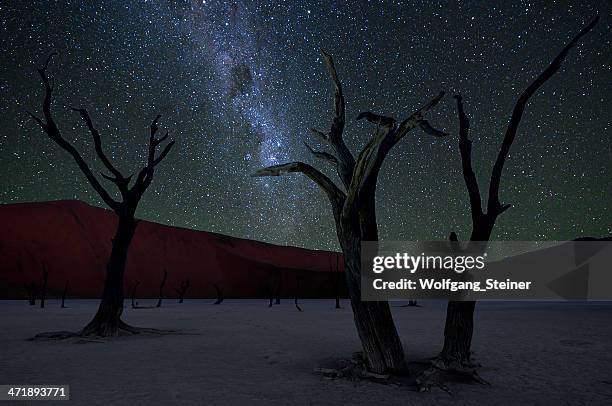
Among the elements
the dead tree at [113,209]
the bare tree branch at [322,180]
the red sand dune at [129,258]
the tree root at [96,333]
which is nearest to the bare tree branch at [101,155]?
the dead tree at [113,209]

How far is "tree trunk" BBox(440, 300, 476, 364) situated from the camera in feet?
31.4

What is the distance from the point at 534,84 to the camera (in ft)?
30.6

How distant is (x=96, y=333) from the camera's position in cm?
1611

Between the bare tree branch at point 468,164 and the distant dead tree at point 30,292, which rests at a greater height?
the bare tree branch at point 468,164

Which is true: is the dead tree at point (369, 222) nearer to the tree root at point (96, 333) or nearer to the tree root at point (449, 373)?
the tree root at point (449, 373)

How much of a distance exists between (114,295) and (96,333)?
1310mm

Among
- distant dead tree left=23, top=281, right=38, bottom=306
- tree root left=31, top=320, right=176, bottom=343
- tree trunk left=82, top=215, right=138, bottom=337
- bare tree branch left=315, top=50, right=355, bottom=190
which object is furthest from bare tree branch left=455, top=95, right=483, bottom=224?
distant dead tree left=23, top=281, right=38, bottom=306

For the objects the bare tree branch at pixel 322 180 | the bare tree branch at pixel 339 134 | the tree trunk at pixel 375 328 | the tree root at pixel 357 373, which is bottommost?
the tree root at pixel 357 373

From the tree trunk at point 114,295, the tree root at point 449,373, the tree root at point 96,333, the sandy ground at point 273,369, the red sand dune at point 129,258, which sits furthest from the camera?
the red sand dune at point 129,258

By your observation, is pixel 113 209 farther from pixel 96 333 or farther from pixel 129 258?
pixel 129 258

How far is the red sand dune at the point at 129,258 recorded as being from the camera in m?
62.4

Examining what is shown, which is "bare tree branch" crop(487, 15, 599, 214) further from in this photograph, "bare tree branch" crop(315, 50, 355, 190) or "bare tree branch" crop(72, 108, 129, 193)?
"bare tree branch" crop(72, 108, 129, 193)

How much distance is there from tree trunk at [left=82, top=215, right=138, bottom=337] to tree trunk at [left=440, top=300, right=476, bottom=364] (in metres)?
10.6

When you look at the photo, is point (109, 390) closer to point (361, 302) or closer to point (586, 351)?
point (361, 302)
